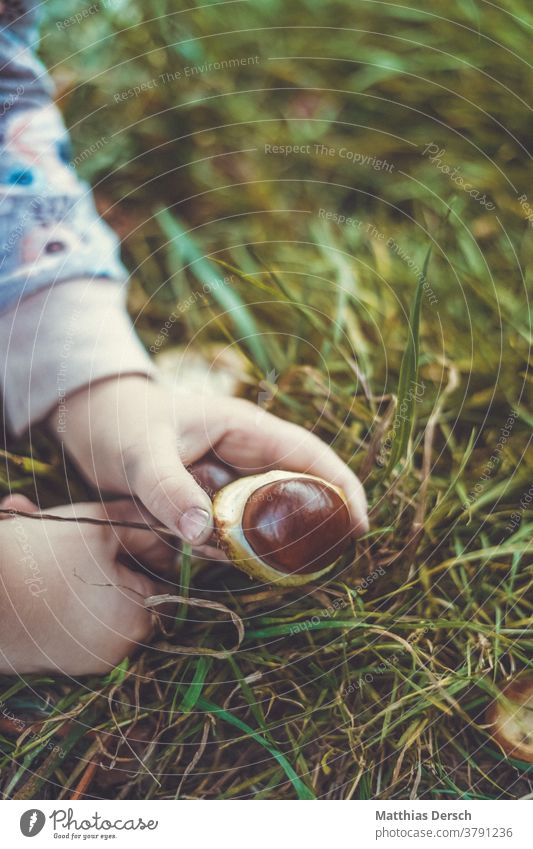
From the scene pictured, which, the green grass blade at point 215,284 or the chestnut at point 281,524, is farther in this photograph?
the green grass blade at point 215,284

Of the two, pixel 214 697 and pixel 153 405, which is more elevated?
pixel 153 405

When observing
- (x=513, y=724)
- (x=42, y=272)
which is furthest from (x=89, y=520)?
(x=513, y=724)

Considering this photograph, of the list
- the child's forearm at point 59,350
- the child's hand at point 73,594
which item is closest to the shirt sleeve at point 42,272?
the child's forearm at point 59,350

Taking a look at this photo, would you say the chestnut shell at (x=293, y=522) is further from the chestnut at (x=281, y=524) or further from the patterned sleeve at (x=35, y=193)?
the patterned sleeve at (x=35, y=193)

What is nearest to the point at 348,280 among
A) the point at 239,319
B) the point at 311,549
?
the point at 239,319

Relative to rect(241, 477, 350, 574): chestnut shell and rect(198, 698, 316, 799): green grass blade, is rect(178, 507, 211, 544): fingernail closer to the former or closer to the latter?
rect(241, 477, 350, 574): chestnut shell

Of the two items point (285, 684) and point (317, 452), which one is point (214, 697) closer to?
point (285, 684)

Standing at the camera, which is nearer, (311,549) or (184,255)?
(311,549)
